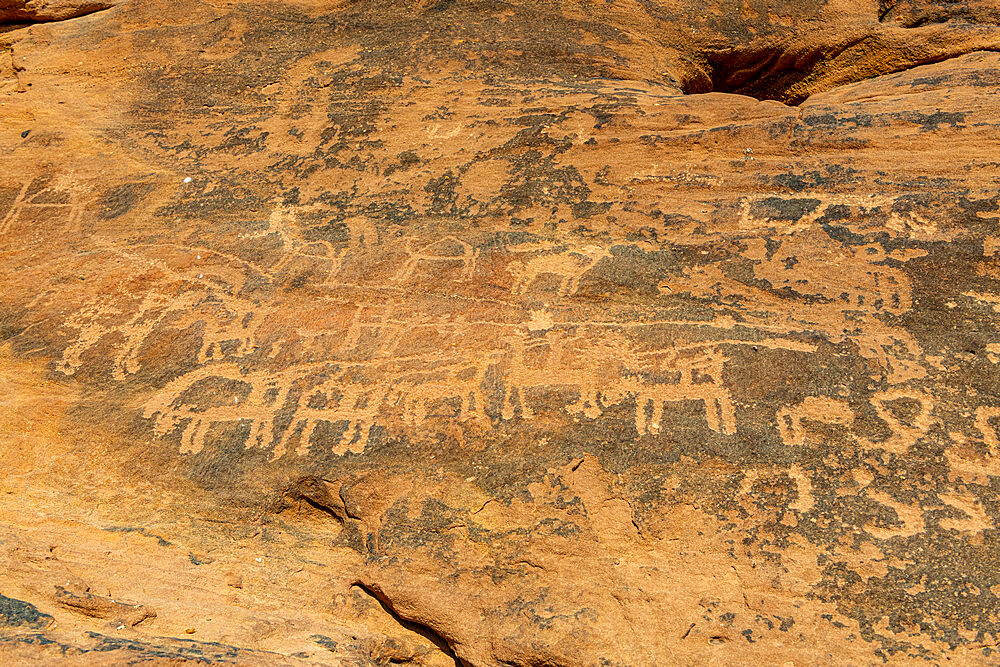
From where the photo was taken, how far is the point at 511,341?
3301 mm

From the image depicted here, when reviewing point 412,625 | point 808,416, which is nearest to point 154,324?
point 412,625

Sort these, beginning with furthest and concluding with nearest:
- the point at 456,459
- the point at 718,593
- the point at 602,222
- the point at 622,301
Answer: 1. the point at 602,222
2. the point at 622,301
3. the point at 456,459
4. the point at 718,593

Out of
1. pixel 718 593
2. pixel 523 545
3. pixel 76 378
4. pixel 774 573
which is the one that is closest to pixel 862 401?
pixel 774 573

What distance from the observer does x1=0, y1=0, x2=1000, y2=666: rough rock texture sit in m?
2.53

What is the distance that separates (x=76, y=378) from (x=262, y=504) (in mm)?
1244

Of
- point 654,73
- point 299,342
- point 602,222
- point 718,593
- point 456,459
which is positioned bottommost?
point 718,593

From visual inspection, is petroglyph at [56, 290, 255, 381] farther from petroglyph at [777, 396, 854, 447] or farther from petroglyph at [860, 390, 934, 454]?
petroglyph at [860, 390, 934, 454]

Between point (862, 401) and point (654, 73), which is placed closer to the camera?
point (862, 401)

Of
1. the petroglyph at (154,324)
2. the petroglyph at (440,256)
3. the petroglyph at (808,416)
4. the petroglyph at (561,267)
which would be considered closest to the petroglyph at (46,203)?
the petroglyph at (154,324)

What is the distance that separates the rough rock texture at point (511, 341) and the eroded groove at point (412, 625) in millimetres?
17

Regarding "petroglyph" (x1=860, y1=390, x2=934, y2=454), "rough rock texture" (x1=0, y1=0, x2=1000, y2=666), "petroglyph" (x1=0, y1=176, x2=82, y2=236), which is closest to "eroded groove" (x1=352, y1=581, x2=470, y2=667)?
"rough rock texture" (x1=0, y1=0, x2=1000, y2=666)

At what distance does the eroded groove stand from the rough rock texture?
2 centimetres

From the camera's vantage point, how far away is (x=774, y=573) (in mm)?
2533

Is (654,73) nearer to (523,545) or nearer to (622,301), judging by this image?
(622,301)
